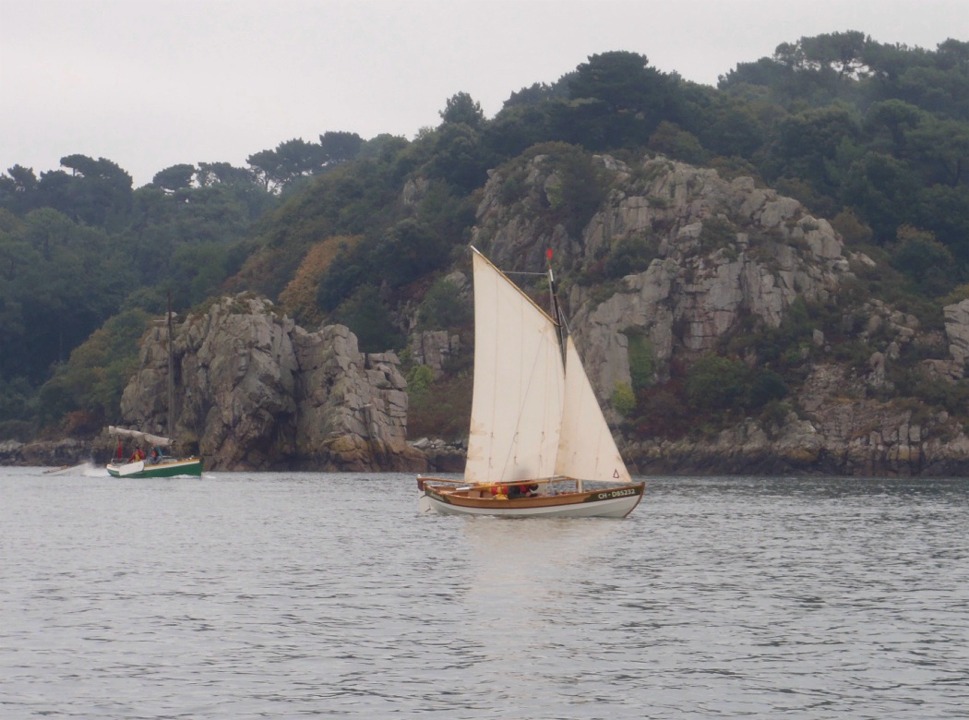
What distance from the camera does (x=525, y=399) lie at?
8031 centimetres

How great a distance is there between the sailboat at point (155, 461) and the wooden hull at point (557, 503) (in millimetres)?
63824

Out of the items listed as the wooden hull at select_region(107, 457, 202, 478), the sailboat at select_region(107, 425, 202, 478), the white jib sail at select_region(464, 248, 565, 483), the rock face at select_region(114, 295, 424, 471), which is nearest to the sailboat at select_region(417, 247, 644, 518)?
the white jib sail at select_region(464, 248, 565, 483)

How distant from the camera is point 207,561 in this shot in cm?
6538

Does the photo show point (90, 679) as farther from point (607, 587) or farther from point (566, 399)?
point (566, 399)

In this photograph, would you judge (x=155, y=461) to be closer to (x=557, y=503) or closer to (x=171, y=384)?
(x=171, y=384)

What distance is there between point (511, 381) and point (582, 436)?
4.89 meters

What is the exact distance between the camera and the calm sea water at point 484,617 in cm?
3600

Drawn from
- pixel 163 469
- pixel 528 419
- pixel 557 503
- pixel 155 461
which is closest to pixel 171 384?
pixel 155 461

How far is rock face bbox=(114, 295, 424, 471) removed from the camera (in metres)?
159

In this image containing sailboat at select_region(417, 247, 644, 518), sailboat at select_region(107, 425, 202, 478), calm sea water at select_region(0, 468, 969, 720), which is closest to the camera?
calm sea water at select_region(0, 468, 969, 720)

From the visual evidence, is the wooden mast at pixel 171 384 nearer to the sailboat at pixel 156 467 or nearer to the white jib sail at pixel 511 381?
the sailboat at pixel 156 467

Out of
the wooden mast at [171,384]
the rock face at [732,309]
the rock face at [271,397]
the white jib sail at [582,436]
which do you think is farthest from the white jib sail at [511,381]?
the wooden mast at [171,384]

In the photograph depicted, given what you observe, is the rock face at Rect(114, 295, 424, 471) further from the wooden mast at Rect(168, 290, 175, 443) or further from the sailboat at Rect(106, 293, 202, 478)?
the sailboat at Rect(106, 293, 202, 478)

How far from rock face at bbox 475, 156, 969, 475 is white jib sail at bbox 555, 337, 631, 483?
72.9 metres
